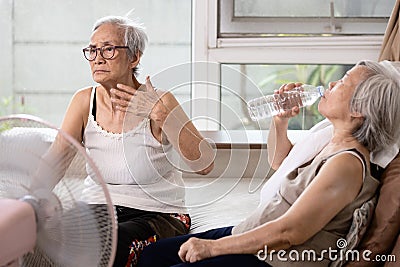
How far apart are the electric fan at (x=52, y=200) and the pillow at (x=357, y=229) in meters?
0.66

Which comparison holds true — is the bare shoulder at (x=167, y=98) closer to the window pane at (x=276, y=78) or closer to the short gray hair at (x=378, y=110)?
the short gray hair at (x=378, y=110)

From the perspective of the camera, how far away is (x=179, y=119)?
2373 millimetres

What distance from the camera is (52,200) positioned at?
1568 millimetres

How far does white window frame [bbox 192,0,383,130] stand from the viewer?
11.6 ft

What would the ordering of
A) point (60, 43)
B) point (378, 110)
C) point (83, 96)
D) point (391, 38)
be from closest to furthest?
point (378, 110) → point (83, 96) → point (391, 38) → point (60, 43)

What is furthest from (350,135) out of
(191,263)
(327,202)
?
(191,263)

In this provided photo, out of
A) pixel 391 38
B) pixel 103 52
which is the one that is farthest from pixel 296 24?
pixel 103 52

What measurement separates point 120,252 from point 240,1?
1758mm

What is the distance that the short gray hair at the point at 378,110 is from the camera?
2.01 metres

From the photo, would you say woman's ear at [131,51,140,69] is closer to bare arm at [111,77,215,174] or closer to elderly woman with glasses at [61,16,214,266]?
elderly woman with glasses at [61,16,214,266]

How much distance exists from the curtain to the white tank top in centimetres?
132

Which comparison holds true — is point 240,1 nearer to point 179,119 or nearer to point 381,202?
point 179,119

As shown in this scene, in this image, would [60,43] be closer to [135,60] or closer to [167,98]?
[135,60]

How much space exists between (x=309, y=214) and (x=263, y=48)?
1.82 metres
